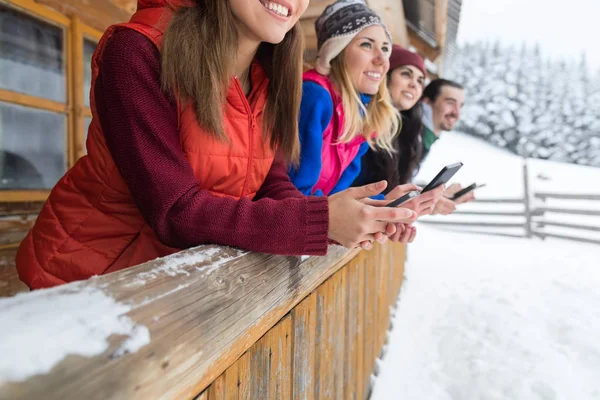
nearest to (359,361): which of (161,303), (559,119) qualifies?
(161,303)

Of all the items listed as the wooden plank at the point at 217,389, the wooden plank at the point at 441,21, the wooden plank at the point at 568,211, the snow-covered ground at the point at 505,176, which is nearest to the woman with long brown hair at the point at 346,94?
the wooden plank at the point at 217,389

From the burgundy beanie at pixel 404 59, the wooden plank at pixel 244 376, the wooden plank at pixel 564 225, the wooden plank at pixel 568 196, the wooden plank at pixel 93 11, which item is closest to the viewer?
the wooden plank at pixel 244 376

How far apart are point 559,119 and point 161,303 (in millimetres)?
44095

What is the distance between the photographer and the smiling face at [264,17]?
1164 millimetres

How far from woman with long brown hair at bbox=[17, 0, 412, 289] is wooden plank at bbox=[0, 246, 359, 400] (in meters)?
0.12

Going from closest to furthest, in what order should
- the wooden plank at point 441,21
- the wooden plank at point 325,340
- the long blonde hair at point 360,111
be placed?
the wooden plank at point 325,340 < the long blonde hair at point 360,111 < the wooden plank at point 441,21

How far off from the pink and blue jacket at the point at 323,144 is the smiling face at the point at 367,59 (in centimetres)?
8

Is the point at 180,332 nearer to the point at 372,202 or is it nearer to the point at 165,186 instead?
the point at 165,186

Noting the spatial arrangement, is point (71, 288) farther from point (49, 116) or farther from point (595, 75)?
point (595, 75)

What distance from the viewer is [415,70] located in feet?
9.42

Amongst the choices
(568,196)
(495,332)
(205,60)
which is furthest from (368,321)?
(568,196)

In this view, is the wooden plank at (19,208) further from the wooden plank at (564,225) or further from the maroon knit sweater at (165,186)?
the wooden plank at (564,225)

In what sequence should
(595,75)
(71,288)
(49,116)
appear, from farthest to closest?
(595,75) < (49,116) < (71,288)

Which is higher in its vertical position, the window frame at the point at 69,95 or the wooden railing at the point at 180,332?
the window frame at the point at 69,95
